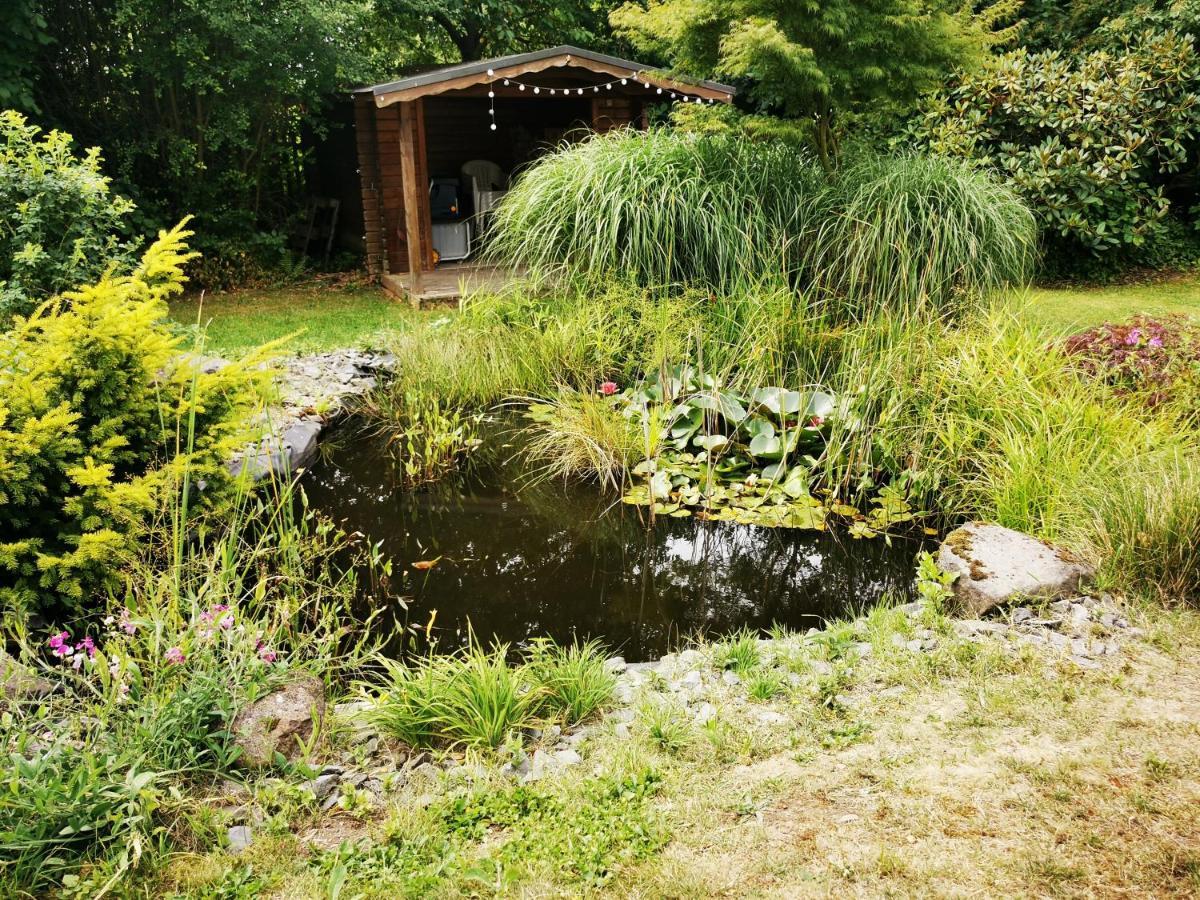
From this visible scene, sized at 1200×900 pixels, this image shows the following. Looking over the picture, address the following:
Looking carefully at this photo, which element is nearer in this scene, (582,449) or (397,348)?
(582,449)

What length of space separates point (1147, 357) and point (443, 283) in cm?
719

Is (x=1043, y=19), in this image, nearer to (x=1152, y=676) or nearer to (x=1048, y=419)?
(x=1048, y=419)

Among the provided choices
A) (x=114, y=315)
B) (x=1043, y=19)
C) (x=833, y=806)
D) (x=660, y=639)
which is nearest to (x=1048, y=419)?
(x=660, y=639)

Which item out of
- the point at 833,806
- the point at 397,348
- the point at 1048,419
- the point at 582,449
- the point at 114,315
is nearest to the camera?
the point at 833,806

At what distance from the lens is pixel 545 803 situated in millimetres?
2328

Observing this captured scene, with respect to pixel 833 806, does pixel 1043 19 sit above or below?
above

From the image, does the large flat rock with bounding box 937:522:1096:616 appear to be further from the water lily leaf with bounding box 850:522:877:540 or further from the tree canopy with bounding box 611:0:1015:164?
the tree canopy with bounding box 611:0:1015:164

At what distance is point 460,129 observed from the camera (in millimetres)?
13219

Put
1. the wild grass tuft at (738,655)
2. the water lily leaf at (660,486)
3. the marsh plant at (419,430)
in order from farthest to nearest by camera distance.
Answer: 1. the marsh plant at (419,430)
2. the water lily leaf at (660,486)
3. the wild grass tuft at (738,655)

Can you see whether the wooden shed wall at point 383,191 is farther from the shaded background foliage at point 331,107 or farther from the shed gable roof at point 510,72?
A: the shed gable roof at point 510,72

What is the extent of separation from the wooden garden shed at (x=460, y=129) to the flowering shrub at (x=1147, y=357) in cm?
454

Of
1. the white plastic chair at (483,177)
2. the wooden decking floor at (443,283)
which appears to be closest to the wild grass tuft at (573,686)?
the wooden decking floor at (443,283)

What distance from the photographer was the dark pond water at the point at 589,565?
12.2ft

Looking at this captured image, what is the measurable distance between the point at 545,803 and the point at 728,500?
2.67m
